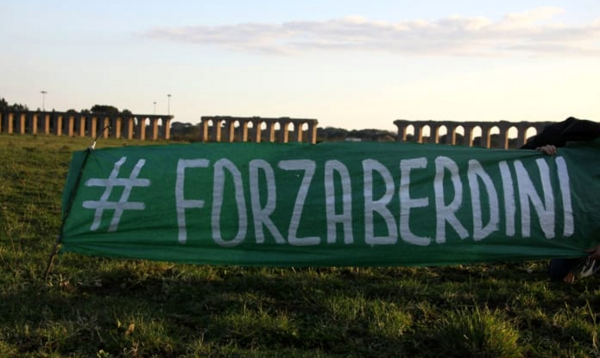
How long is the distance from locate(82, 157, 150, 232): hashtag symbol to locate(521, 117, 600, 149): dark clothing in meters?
3.63

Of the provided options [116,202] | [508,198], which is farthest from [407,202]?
[116,202]

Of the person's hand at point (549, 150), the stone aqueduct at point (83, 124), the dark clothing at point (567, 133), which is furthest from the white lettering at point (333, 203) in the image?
the stone aqueduct at point (83, 124)

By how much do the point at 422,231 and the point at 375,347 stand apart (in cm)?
155

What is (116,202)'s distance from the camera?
5.58 m

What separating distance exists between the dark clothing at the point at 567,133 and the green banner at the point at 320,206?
395mm

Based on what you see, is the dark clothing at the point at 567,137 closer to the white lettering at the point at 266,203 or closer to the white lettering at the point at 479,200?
the white lettering at the point at 479,200

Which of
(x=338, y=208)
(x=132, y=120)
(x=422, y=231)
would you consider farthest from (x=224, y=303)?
(x=132, y=120)

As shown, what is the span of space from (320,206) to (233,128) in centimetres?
2204

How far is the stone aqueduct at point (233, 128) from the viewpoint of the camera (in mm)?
23625

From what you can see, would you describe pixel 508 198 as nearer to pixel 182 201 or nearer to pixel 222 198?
pixel 222 198

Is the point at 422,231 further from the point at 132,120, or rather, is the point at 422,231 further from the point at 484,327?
the point at 132,120

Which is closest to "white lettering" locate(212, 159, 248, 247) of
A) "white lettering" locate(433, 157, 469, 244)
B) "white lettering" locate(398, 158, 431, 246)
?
"white lettering" locate(398, 158, 431, 246)

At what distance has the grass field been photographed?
4.27m

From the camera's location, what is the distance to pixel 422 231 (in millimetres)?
5641
